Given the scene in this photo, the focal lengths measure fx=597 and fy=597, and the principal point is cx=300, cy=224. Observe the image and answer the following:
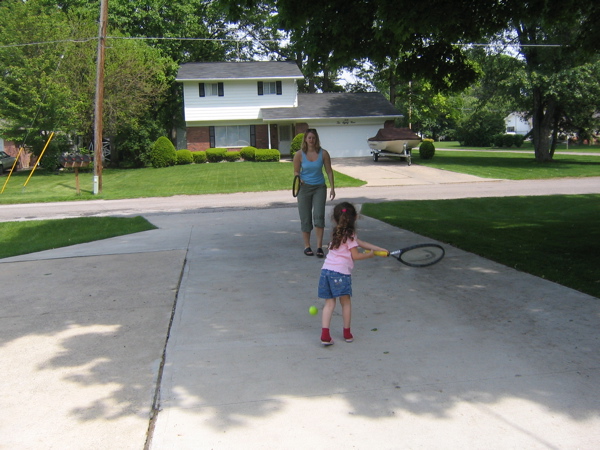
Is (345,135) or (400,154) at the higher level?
(345,135)

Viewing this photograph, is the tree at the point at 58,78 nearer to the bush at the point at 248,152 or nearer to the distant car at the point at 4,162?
the distant car at the point at 4,162

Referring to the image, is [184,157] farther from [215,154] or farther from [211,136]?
[211,136]

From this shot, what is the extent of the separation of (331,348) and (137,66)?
104ft

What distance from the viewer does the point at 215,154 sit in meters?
36.9

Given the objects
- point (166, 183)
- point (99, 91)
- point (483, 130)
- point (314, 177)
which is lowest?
point (166, 183)

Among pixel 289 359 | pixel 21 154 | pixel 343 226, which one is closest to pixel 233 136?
pixel 21 154

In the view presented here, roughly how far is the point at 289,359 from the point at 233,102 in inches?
1397

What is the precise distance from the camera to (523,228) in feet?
34.6

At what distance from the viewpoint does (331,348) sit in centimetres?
489

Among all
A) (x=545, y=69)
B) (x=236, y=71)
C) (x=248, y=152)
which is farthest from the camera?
(x=236, y=71)

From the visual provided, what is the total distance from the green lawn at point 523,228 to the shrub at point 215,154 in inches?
917

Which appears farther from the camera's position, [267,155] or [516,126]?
[516,126]

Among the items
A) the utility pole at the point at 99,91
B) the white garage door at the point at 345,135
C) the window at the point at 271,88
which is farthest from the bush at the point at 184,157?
the utility pole at the point at 99,91

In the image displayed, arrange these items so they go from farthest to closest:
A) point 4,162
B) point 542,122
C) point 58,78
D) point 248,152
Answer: point 248,152
point 4,162
point 58,78
point 542,122
